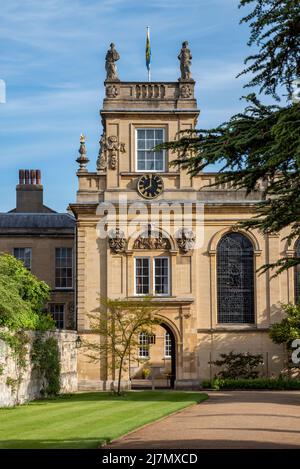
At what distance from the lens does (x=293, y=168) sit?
45.6ft

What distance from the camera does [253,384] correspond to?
40.1m

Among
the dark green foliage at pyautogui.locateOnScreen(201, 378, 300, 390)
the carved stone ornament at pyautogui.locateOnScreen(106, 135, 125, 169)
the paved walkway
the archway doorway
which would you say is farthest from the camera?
the archway doorway

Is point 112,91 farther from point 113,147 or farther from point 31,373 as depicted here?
point 31,373

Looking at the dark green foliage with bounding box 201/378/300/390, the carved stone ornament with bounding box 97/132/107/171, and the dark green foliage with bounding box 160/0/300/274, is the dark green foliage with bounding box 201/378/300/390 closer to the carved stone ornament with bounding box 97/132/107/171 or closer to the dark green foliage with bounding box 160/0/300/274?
the carved stone ornament with bounding box 97/132/107/171

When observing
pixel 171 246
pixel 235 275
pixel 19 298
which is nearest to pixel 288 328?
pixel 235 275

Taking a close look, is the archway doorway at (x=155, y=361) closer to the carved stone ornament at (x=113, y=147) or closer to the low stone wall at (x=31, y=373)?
the low stone wall at (x=31, y=373)

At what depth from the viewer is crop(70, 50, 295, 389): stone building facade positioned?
138 ft

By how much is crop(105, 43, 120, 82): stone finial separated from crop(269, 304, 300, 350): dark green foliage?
12.9 m

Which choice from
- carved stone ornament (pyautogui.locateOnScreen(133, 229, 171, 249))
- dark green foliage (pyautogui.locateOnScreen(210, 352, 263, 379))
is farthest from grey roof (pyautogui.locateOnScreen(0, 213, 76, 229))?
dark green foliage (pyautogui.locateOnScreen(210, 352, 263, 379))

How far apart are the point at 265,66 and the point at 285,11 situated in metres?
1.27

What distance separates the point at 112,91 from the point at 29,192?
43.5 ft

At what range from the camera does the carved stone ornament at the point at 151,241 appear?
4241 centimetres

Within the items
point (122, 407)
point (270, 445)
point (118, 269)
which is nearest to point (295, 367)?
point (118, 269)
